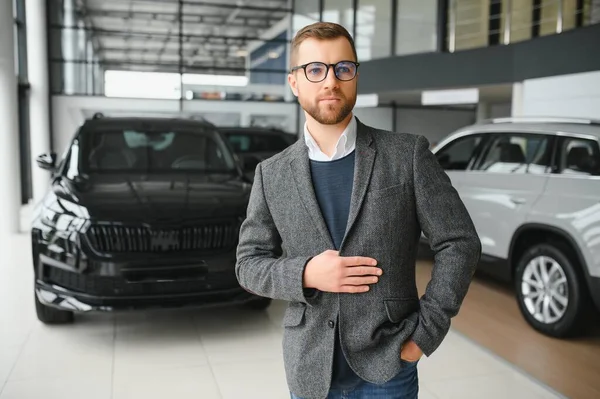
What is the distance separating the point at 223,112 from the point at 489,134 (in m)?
10.6

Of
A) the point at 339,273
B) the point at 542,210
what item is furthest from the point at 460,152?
the point at 339,273

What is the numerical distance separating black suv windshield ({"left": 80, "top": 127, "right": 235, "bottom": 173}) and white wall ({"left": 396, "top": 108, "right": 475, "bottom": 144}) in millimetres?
10358

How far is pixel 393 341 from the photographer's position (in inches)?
57.0

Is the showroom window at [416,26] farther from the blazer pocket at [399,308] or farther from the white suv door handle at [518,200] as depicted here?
the blazer pocket at [399,308]

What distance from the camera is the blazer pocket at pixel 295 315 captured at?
4.93 ft

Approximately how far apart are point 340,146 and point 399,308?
412 mm

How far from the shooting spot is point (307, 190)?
1443 millimetres

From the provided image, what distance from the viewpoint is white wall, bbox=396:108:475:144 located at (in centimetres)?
1517

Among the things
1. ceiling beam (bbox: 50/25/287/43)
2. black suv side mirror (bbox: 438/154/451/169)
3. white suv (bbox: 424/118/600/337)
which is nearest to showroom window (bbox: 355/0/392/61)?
ceiling beam (bbox: 50/25/287/43)

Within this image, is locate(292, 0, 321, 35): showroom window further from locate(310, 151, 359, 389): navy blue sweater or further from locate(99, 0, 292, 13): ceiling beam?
locate(310, 151, 359, 389): navy blue sweater

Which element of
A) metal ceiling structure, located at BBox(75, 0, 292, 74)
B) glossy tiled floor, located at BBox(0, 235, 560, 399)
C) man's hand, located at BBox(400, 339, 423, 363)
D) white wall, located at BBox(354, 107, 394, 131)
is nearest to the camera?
man's hand, located at BBox(400, 339, 423, 363)

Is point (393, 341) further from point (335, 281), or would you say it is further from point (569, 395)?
point (569, 395)

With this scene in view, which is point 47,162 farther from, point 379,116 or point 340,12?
point 340,12

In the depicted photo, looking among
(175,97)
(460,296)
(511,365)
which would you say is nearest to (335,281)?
(460,296)
